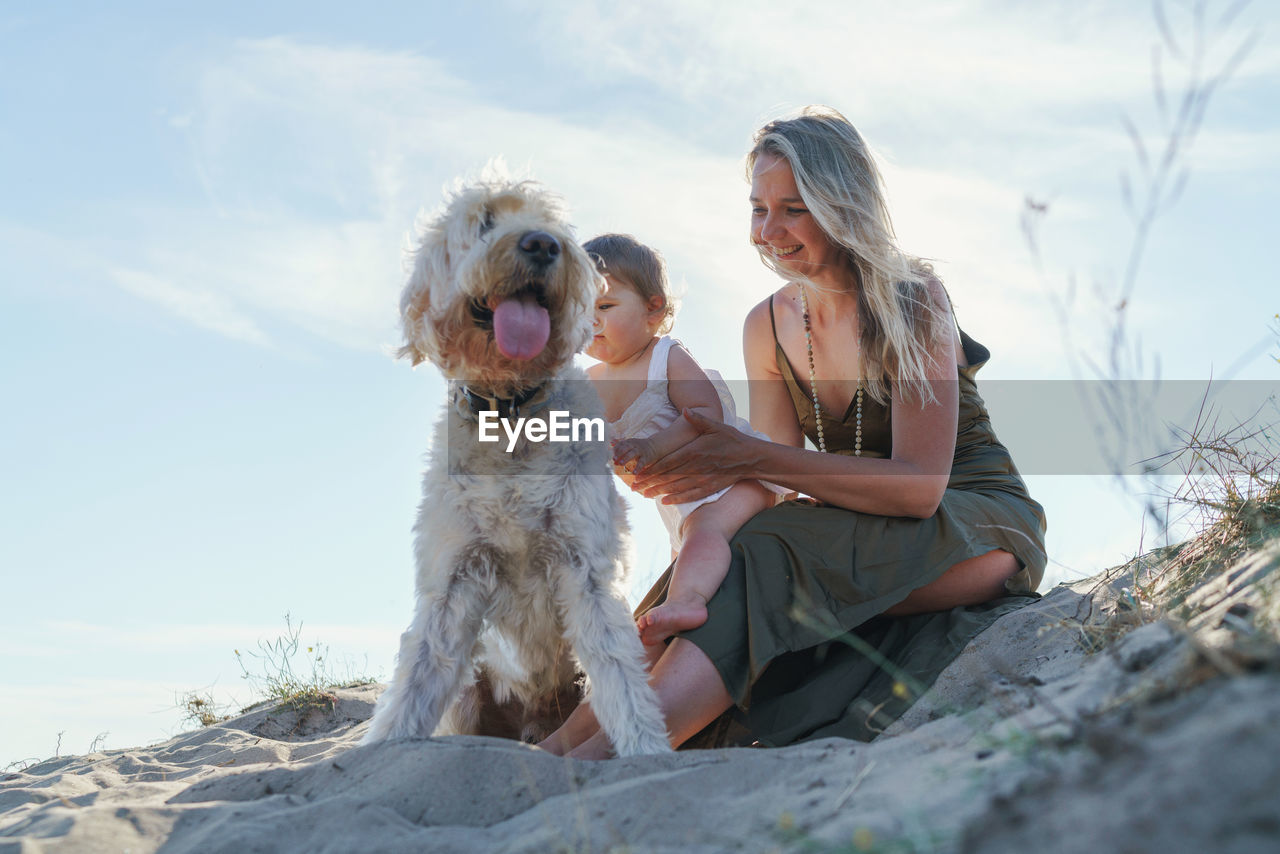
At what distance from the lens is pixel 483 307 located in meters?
3.85

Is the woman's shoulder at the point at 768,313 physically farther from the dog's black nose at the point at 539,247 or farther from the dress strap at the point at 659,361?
the dog's black nose at the point at 539,247

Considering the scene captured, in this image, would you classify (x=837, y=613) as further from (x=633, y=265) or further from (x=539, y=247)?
(x=633, y=265)

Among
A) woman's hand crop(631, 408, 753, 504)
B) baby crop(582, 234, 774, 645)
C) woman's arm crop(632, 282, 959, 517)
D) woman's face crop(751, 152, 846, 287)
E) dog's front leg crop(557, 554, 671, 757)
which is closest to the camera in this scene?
dog's front leg crop(557, 554, 671, 757)

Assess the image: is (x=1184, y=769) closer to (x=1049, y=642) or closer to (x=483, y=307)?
Answer: (x=1049, y=642)

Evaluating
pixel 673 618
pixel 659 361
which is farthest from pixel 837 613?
pixel 659 361

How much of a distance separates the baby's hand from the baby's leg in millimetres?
375

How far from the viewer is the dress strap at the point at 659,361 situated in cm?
541

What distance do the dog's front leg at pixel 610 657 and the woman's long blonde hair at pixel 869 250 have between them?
72.3 inches

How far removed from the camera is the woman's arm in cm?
438

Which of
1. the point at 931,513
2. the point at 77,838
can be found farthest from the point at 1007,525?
the point at 77,838

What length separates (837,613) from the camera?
4.25 m

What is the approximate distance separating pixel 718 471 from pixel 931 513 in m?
1.03

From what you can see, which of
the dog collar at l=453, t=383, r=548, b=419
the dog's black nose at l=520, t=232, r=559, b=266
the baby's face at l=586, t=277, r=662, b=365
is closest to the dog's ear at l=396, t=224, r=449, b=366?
the dog collar at l=453, t=383, r=548, b=419

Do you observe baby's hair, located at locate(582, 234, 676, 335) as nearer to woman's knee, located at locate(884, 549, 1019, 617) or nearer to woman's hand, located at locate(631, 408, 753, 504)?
woman's hand, located at locate(631, 408, 753, 504)
